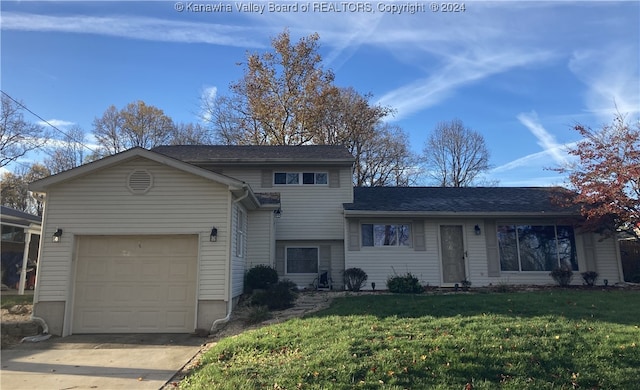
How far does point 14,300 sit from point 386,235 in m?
11.5

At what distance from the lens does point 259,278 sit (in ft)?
39.8

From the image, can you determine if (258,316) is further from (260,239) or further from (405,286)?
(405,286)

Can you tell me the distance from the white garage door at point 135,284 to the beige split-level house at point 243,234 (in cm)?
2

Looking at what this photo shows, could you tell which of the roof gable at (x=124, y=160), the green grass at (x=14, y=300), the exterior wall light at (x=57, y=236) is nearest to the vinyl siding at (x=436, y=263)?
the roof gable at (x=124, y=160)

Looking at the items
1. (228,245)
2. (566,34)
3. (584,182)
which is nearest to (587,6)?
(566,34)

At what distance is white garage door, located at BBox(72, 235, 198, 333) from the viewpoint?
31.1ft

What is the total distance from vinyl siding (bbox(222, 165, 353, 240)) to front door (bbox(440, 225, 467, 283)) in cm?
366

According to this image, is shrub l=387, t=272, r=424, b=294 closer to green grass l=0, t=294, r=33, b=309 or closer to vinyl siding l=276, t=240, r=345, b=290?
vinyl siding l=276, t=240, r=345, b=290

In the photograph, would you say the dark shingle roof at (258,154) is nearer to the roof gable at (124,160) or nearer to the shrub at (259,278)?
the shrub at (259,278)

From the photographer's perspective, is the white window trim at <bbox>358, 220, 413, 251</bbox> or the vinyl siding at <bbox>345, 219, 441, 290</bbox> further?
the white window trim at <bbox>358, 220, 413, 251</bbox>

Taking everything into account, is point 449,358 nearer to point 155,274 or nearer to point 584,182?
point 155,274

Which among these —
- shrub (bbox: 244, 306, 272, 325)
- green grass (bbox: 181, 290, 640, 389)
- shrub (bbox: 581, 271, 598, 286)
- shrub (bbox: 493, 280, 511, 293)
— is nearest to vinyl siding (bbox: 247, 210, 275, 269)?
shrub (bbox: 244, 306, 272, 325)

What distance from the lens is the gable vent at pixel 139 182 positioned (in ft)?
32.3

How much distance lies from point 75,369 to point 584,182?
14.6 metres
